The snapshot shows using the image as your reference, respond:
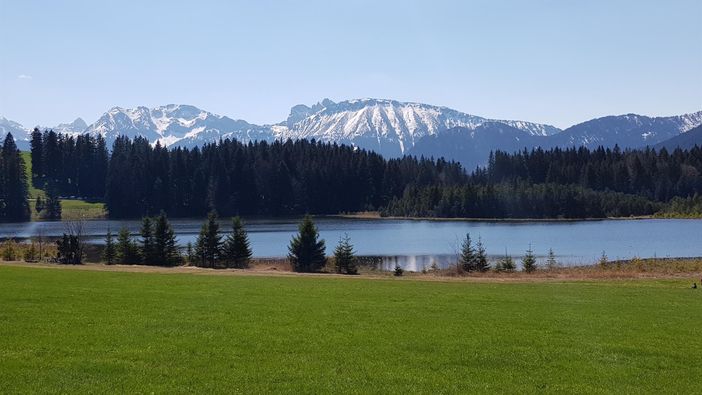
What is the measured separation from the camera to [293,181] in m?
186

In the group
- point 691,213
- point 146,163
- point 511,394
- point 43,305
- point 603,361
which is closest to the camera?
point 511,394

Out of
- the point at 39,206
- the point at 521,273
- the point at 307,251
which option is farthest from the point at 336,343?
the point at 39,206

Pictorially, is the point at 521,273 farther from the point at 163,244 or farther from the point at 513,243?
the point at 513,243

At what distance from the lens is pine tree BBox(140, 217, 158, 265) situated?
60.1 m

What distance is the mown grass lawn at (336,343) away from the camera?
13.0m

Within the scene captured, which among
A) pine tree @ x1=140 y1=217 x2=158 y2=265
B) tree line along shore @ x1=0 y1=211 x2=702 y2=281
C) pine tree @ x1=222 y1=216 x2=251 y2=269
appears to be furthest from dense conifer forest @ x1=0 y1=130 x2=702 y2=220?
pine tree @ x1=222 y1=216 x2=251 y2=269

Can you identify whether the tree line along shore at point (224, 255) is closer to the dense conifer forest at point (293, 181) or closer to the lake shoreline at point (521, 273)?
the lake shoreline at point (521, 273)

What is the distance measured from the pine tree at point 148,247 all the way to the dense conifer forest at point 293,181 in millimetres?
100240

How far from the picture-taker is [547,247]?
80.1 meters

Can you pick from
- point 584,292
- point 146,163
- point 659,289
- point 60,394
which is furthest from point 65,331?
point 146,163

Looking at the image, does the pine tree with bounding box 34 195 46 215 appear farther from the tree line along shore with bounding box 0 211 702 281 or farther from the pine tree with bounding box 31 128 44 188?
the tree line along shore with bounding box 0 211 702 281

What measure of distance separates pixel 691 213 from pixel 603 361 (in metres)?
144

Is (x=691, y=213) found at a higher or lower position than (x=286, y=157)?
lower

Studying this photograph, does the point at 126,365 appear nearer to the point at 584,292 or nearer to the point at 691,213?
the point at 584,292
